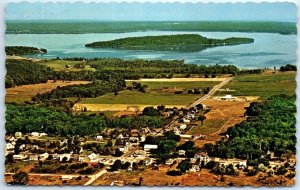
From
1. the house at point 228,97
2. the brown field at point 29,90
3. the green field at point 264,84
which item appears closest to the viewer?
the green field at point 264,84

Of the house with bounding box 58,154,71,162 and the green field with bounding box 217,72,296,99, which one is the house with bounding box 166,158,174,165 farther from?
the house with bounding box 58,154,71,162

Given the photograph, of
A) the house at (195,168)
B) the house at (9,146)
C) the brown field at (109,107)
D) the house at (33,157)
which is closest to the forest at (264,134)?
the house at (195,168)

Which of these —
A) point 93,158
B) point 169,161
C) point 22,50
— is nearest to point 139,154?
point 169,161

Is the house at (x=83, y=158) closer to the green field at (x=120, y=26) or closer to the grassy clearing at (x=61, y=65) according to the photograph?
the grassy clearing at (x=61, y=65)

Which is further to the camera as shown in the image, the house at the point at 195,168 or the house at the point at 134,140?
the house at the point at 134,140

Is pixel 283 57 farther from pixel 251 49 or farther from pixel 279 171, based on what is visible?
pixel 279 171
